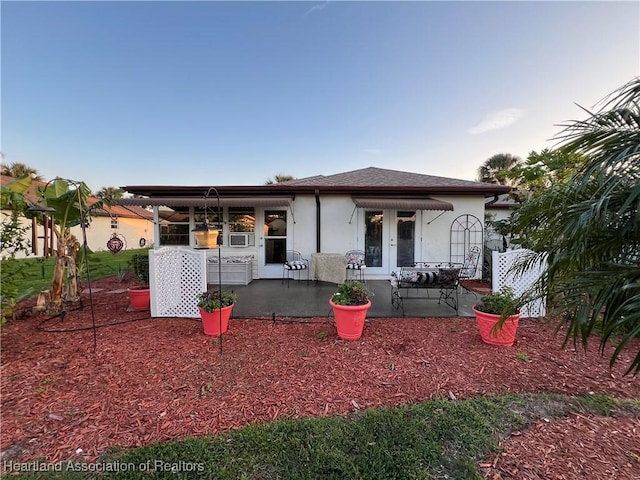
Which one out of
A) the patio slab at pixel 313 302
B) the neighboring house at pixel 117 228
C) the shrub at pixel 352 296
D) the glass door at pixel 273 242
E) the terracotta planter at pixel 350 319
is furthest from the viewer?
the neighboring house at pixel 117 228

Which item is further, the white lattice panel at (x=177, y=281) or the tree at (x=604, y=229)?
the white lattice panel at (x=177, y=281)

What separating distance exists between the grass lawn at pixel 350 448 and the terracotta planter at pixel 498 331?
4.84 ft

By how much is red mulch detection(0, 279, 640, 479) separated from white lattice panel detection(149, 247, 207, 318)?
0.44 metres

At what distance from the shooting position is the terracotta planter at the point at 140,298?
6075mm

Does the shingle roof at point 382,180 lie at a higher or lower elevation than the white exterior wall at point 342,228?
higher

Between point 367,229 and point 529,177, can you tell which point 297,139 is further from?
point 529,177

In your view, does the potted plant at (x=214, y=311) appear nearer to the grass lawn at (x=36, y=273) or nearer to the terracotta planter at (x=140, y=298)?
the terracotta planter at (x=140, y=298)

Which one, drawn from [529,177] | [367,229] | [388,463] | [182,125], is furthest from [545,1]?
[182,125]

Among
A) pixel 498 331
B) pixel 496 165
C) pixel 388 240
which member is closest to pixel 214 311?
pixel 498 331

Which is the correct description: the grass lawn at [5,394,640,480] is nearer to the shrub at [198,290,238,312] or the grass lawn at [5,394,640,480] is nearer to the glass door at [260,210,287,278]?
the shrub at [198,290,238,312]

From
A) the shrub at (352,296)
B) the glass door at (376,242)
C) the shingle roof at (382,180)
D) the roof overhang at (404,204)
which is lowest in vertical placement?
the shrub at (352,296)

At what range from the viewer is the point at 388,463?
2.08 meters

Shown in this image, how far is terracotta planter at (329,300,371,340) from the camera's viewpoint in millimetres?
4408

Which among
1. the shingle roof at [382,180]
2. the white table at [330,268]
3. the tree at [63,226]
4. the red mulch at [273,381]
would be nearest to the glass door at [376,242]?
the shingle roof at [382,180]
